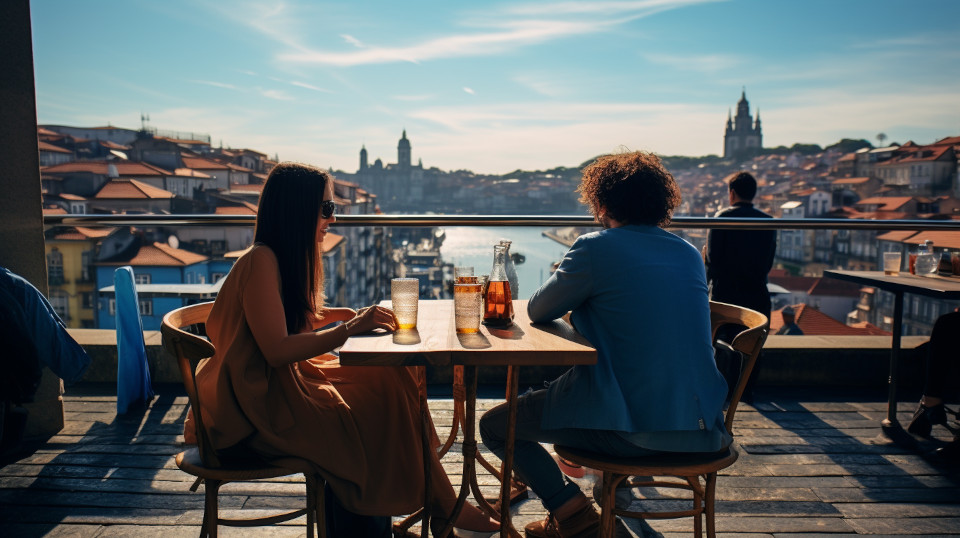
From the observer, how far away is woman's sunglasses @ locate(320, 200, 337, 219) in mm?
1801

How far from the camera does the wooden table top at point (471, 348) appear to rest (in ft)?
5.06

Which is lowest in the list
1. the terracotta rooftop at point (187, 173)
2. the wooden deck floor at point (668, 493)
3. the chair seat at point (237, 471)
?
the wooden deck floor at point (668, 493)

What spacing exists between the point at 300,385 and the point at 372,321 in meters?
0.24

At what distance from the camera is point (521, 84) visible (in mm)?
114812

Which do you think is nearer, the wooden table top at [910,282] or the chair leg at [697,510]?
the chair leg at [697,510]

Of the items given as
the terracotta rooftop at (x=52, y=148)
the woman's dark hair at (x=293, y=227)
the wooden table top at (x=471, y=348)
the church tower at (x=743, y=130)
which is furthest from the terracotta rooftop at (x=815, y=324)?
the church tower at (x=743, y=130)

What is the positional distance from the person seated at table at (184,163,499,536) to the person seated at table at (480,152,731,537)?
388 millimetres

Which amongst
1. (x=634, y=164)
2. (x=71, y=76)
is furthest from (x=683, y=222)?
(x=71, y=76)

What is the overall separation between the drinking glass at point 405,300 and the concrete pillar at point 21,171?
203 cm

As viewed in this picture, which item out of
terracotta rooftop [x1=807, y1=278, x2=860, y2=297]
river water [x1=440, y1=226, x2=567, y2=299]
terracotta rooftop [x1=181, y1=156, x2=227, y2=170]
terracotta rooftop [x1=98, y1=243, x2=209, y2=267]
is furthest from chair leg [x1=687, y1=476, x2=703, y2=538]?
terracotta rooftop [x1=181, y1=156, x2=227, y2=170]

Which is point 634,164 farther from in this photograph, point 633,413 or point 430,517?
point 430,517

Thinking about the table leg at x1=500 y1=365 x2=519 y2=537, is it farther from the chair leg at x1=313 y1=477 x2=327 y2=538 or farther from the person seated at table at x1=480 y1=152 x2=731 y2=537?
the chair leg at x1=313 y1=477 x2=327 y2=538

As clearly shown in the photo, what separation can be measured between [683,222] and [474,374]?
189cm

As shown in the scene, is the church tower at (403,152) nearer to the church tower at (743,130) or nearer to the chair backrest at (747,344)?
the church tower at (743,130)
